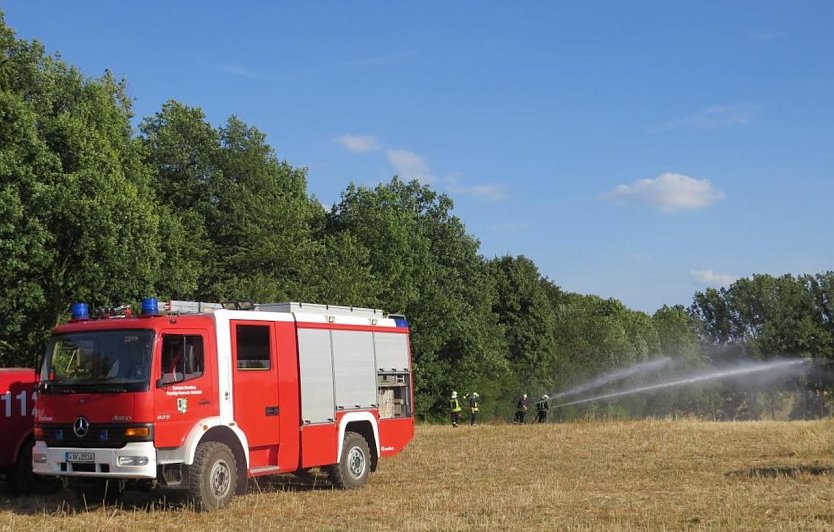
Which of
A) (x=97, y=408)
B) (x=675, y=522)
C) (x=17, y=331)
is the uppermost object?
(x=17, y=331)

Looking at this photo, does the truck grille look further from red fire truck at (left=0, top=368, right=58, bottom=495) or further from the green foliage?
the green foliage

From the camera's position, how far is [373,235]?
2279 inches

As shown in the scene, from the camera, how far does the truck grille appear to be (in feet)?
41.8

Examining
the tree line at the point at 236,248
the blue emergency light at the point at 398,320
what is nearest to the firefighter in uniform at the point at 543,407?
the tree line at the point at 236,248

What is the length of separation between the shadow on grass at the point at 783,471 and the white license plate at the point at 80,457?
431 inches

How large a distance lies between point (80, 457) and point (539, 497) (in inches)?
265

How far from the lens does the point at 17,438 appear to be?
15.4 metres

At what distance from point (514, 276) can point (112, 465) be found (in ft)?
212

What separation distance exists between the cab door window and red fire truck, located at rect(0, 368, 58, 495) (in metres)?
3.92

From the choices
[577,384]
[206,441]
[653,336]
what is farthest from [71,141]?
[653,336]

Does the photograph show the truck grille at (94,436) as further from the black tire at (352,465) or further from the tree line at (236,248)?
the tree line at (236,248)

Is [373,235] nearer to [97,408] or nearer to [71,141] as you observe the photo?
[71,141]

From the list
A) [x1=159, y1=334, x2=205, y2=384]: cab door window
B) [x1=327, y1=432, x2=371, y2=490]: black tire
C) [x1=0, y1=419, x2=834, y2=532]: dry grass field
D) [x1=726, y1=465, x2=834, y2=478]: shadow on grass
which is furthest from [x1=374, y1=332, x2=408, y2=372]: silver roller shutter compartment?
[x1=726, y1=465, x2=834, y2=478]: shadow on grass

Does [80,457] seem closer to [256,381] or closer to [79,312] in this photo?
[79,312]
